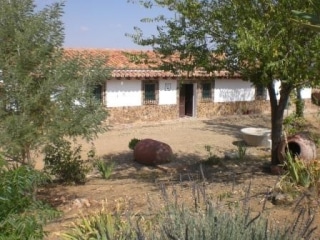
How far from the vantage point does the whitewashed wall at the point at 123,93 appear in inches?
783

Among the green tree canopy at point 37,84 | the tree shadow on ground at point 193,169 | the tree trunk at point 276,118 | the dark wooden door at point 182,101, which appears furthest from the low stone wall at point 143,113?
the green tree canopy at point 37,84

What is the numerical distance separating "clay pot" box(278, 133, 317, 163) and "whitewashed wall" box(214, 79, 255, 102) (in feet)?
49.3

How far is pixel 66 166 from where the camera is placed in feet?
31.6

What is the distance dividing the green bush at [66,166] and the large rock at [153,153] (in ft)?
8.59

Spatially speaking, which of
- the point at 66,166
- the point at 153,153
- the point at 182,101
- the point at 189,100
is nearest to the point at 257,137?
the point at 153,153

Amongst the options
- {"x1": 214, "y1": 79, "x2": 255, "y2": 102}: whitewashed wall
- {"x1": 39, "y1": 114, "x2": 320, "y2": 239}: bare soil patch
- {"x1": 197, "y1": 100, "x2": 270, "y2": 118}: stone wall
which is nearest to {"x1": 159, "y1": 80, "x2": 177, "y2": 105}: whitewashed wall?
{"x1": 39, "y1": 114, "x2": 320, "y2": 239}: bare soil patch

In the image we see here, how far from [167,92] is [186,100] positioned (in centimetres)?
204

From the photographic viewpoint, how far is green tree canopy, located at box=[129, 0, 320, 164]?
21.9 ft

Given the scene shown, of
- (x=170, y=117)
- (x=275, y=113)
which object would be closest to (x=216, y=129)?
(x=170, y=117)

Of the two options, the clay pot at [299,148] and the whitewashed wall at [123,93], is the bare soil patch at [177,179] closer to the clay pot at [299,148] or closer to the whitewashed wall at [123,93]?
the clay pot at [299,148]

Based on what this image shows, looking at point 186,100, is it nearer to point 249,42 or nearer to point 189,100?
point 189,100

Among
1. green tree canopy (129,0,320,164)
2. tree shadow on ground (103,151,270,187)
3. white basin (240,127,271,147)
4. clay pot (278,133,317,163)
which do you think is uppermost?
green tree canopy (129,0,320,164)

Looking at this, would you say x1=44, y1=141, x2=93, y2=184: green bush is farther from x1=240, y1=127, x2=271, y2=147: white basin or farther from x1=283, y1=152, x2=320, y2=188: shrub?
x1=240, y1=127, x2=271, y2=147: white basin

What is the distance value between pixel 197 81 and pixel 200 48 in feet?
46.5
